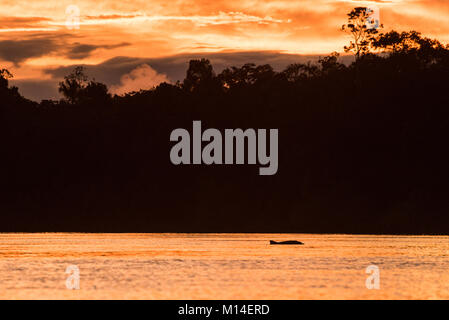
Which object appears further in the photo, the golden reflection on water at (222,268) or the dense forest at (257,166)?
the dense forest at (257,166)

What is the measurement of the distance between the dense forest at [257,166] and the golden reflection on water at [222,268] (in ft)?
97.8

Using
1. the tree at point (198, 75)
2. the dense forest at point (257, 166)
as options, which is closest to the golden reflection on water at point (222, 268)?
the dense forest at point (257, 166)

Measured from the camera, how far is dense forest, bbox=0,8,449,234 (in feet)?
463

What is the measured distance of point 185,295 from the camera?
180 feet

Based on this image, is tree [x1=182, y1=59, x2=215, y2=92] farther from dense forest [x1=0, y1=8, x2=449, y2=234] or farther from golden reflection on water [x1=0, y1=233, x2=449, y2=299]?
golden reflection on water [x1=0, y1=233, x2=449, y2=299]

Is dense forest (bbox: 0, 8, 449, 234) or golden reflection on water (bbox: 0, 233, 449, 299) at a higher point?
dense forest (bbox: 0, 8, 449, 234)

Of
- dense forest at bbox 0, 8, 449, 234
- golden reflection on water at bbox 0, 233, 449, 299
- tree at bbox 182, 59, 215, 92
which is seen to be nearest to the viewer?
golden reflection on water at bbox 0, 233, 449, 299

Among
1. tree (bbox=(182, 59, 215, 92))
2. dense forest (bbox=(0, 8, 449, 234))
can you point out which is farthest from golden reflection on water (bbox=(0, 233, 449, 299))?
tree (bbox=(182, 59, 215, 92))

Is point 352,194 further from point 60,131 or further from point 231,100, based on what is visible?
point 60,131

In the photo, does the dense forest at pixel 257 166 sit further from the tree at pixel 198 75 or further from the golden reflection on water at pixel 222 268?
the golden reflection on water at pixel 222 268

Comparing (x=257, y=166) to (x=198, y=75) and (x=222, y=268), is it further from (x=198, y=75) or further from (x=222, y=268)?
(x=222, y=268)

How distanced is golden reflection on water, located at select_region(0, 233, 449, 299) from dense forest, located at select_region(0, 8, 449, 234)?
97.8 feet

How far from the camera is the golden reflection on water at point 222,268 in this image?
185 feet
